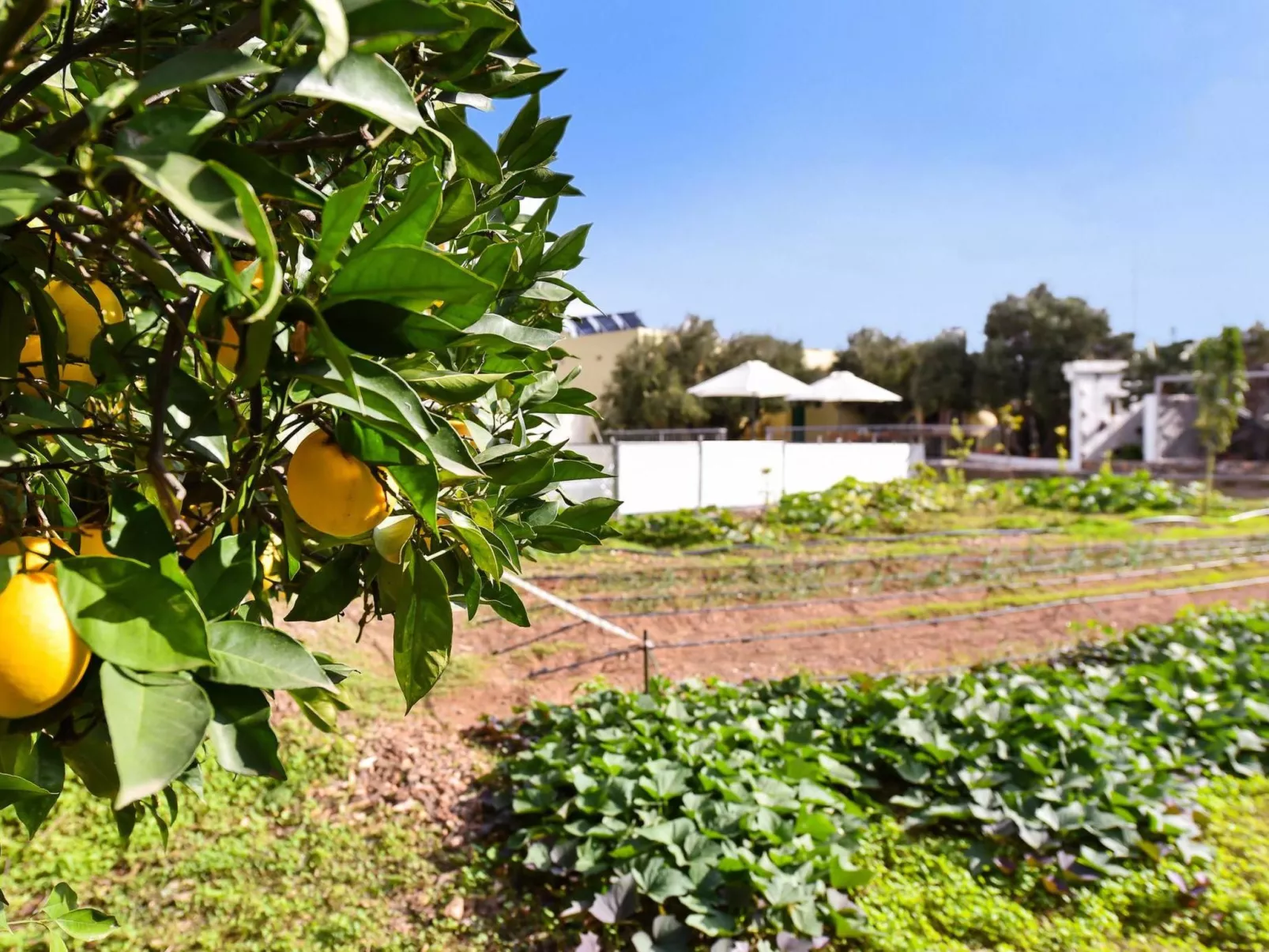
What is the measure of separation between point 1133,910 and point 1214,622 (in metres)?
3.31

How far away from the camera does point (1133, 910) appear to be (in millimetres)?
2803

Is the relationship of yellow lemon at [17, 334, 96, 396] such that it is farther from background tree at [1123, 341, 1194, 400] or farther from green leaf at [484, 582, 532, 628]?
background tree at [1123, 341, 1194, 400]

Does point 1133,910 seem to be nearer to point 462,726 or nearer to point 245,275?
point 462,726

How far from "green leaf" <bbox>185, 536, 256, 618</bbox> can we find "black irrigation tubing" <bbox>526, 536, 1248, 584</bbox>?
599 centimetres

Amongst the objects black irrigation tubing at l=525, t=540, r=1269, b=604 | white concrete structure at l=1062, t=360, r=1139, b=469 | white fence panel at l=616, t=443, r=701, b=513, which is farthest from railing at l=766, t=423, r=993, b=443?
black irrigation tubing at l=525, t=540, r=1269, b=604

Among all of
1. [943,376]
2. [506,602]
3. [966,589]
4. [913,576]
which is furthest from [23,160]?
[943,376]

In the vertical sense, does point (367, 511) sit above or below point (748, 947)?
above

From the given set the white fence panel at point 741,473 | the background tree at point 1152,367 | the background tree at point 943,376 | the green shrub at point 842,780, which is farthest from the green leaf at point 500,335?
the background tree at point 1152,367

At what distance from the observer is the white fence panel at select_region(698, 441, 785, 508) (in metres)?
11.9

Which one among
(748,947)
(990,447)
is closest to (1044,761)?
(748,947)

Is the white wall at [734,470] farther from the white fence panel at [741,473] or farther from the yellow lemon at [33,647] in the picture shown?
the yellow lemon at [33,647]

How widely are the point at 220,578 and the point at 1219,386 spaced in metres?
17.2

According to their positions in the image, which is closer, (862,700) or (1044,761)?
(1044,761)

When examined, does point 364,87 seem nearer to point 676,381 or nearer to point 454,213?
point 454,213
